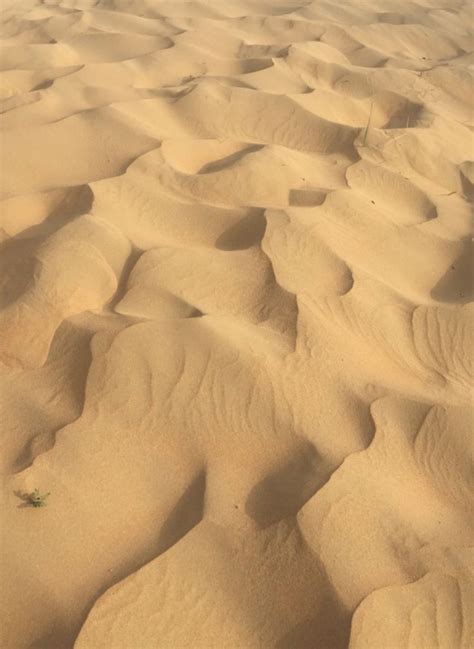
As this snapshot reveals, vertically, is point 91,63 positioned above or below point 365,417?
above

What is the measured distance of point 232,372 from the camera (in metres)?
1.56

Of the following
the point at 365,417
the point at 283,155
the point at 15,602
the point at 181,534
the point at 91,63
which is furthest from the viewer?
the point at 91,63

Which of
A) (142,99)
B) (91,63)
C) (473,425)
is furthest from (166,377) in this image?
(91,63)

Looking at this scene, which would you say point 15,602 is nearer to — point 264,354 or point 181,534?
point 181,534

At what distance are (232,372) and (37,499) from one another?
527 millimetres

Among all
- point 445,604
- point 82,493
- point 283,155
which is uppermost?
point 283,155

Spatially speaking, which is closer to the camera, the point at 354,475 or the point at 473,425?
the point at 354,475

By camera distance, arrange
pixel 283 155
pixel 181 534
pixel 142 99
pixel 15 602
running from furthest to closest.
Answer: pixel 142 99 → pixel 283 155 → pixel 181 534 → pixel 15 602

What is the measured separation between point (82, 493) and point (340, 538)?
541 mm

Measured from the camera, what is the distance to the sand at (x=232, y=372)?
120 centimetres

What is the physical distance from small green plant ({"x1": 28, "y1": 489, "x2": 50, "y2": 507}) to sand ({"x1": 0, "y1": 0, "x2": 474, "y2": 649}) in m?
0.01

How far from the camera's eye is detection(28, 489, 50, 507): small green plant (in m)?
1.31

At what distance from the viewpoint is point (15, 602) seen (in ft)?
3.88

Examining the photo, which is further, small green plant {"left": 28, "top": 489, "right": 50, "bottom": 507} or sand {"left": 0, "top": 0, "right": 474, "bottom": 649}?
small green plant {"left": 28, "top": 489, "right": 50, "bottom": 507}
